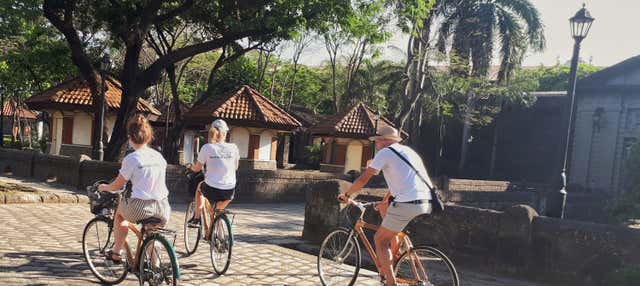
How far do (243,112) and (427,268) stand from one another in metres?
15.8

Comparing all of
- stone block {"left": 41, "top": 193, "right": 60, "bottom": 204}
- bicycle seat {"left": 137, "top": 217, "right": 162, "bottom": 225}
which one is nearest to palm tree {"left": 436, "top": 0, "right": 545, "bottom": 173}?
stone block {"left": 41, "top": 193, "right": 60, "bottom": 204}

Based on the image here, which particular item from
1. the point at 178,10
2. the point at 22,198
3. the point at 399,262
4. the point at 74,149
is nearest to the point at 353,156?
the point at 178,10

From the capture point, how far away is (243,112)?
65.2 ft

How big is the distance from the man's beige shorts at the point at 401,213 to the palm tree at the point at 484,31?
21.4m

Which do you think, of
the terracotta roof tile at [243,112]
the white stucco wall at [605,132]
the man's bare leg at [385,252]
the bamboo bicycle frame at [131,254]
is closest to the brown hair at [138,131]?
the bamboo bicycle frame at [131,254]

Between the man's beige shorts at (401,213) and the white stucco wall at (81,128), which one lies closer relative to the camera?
the man's beige shorts at (401,213)

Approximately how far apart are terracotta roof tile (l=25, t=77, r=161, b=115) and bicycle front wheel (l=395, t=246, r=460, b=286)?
1722 centimetres

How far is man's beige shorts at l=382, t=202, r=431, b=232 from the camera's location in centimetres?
473

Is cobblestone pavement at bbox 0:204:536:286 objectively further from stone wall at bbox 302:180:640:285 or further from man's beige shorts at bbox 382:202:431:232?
man's beige shorts at bbox 382:202:431:232

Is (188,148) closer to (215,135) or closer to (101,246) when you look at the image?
(215,135)

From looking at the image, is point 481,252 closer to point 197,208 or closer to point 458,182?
point 197,208

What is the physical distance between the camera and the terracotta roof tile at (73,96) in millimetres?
19188

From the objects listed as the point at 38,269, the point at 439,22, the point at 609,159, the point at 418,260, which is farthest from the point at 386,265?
the point at 609,159

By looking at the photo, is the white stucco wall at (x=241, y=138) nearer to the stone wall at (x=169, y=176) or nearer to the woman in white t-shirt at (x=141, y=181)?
the stone wall at (x=169, y=176)
